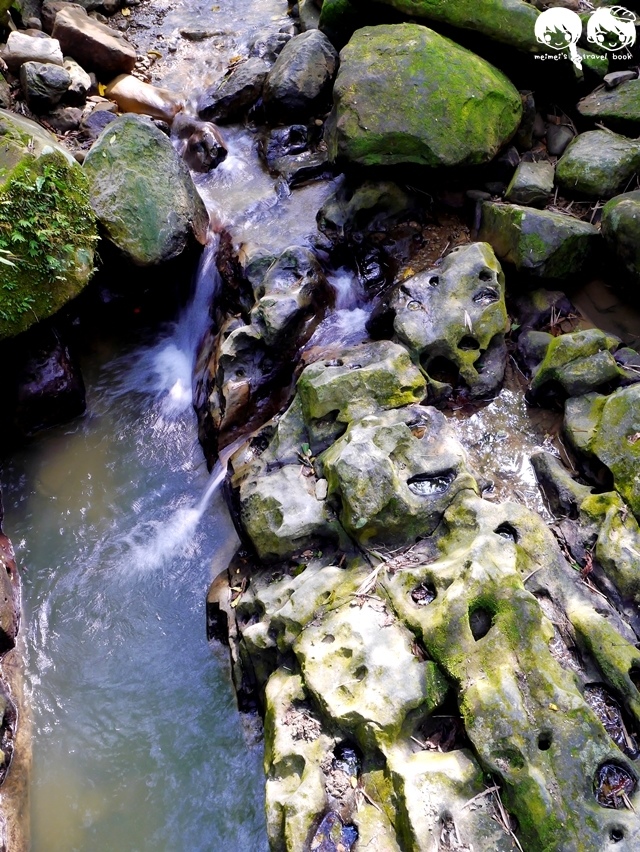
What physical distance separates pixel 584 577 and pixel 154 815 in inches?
134

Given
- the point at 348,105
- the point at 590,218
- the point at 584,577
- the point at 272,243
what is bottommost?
the point at 584,577

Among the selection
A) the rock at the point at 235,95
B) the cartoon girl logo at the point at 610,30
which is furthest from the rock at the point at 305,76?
the cartoon girl logo at the point at 610,30

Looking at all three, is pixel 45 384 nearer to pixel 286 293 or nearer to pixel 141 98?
pixel 286 293

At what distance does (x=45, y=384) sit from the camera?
20.3 ft

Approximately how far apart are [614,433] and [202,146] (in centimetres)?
655

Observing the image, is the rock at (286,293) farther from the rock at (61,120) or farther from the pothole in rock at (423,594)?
the rock at (61,120)

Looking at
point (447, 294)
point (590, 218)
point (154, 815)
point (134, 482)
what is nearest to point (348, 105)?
point (447, 294)

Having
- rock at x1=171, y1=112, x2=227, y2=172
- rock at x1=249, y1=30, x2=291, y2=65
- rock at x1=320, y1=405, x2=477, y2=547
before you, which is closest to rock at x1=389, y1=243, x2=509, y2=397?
rock at x1=320, y1=405, x2=477, y2=547

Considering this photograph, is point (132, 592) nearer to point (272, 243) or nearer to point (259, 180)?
point (272, 243)

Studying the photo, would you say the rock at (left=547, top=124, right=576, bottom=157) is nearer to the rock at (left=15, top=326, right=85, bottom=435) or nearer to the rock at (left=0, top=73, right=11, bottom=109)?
the rock at (left=15, top=326, right=85, bottom=435)

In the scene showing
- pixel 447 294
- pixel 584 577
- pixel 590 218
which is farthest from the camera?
pixel 590 218

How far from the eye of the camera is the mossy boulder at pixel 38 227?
5.11 metres

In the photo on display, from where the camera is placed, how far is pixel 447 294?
17.5 feet

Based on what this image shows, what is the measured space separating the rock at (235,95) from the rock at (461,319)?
480cm
